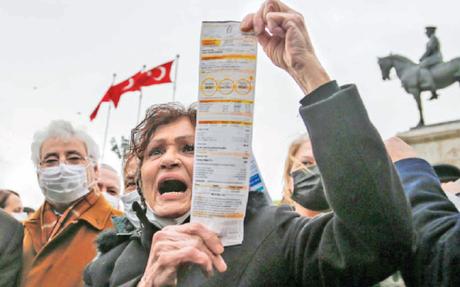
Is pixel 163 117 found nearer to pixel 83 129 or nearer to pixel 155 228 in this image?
pixel 155 228

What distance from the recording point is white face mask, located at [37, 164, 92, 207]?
3.60 m

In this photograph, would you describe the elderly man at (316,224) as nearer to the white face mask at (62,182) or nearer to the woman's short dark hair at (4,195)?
the white face mask at (62,182)

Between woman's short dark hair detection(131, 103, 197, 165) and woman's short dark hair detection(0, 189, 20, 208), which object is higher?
woman's short dark hair detection(131, 103, 197, 165)

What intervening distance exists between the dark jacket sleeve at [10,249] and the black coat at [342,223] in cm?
169

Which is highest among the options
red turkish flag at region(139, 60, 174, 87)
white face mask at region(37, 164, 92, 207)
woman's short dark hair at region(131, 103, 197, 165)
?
red turkish flag at region(139, 60, 174, 87)

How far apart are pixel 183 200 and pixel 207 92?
0.57 metres

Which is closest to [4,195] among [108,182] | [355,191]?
[108,182]

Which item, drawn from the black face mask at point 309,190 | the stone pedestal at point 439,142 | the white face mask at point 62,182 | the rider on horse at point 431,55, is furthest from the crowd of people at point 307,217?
the rider on horse at point 431,55

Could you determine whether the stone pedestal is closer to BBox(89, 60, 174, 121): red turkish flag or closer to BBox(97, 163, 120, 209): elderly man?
BBox(89, 60, 174, 121): red turkish flag

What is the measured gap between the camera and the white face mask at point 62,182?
3.60 meters

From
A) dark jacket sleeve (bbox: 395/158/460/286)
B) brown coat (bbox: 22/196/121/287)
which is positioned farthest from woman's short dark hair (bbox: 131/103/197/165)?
brown coat (bbox: 22/196/121/287)

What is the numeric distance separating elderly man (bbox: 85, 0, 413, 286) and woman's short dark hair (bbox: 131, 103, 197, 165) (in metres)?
0.39

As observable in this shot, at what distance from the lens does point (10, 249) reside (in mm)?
3059

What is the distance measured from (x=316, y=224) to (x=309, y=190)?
4.26 feet
